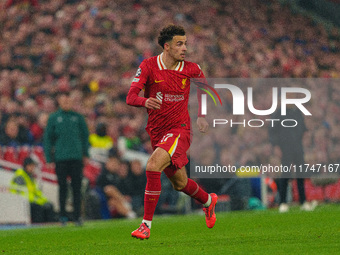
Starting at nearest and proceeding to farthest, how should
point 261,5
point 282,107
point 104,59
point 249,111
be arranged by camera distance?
point 282,107 < point 249,111 < point 104,59 < point 261,5

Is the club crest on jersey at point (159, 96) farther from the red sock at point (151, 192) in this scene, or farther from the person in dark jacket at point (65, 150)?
the person in dark jacket at point (65, 150)

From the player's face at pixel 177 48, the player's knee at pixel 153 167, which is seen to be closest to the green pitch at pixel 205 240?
the player's knee at pixel 153 167

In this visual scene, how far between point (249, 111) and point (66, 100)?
531 centimetres

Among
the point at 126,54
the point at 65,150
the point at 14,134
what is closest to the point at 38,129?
the point at 14,134

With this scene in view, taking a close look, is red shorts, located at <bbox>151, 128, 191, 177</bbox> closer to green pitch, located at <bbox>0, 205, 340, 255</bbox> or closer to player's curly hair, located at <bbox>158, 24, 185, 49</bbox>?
green pitch, located at <bbox>0, 205, 340, 255</bbox>

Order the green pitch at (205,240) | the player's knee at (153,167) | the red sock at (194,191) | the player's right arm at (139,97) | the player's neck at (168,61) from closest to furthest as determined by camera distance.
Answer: the green pitch at (205,240) → the player's right arm at (139,97) → the player's knee at (153,167) → the player's neck at (168,61) → the red sock at (194,191)

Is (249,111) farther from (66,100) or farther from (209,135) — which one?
(66,100)

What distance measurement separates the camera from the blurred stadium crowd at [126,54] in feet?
43.4

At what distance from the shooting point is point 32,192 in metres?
11.0

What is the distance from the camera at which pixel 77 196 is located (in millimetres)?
10172

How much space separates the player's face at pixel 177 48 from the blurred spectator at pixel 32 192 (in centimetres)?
535

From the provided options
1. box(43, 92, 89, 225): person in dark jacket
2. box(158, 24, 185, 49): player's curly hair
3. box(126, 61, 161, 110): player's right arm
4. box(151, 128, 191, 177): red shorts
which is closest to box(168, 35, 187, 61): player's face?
box(158, 24, 185, 49): player's curly hair

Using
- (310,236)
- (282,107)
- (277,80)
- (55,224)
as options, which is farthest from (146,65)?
(277,80)

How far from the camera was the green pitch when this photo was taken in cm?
537
